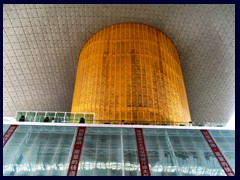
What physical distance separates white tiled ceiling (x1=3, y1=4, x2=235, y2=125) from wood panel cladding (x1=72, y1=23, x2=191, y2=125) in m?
1.03

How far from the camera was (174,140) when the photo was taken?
1445cm

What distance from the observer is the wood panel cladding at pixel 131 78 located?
1858 cm

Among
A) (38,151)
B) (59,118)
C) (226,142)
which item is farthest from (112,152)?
(226,142)

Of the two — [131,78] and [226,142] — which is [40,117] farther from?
[226,142]

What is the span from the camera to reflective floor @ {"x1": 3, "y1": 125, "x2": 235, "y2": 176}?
37.9ft

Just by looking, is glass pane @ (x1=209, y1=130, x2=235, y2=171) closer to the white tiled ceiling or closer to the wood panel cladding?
the wood panel cladding

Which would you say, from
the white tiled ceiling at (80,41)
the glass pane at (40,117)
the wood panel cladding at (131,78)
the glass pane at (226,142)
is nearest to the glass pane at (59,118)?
the glass pane at (40,117)

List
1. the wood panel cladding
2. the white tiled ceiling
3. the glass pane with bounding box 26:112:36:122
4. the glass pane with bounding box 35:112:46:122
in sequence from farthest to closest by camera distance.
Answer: the white tiled ceiling
the wood panel cladding
the glass pane with bounding box 35:112:46:122
the glass pane with bounding box 26:112:36:122

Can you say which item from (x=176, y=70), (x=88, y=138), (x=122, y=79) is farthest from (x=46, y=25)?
(x=88, y=138)

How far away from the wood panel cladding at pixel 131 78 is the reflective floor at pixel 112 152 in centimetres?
338

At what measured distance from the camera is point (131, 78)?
19.8 meters

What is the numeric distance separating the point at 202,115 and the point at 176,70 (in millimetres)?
12107

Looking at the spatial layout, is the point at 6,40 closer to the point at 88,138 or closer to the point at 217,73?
the point at 88,138

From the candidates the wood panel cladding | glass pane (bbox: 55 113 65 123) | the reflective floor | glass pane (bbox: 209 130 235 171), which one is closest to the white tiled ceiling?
the wood panel cladding
